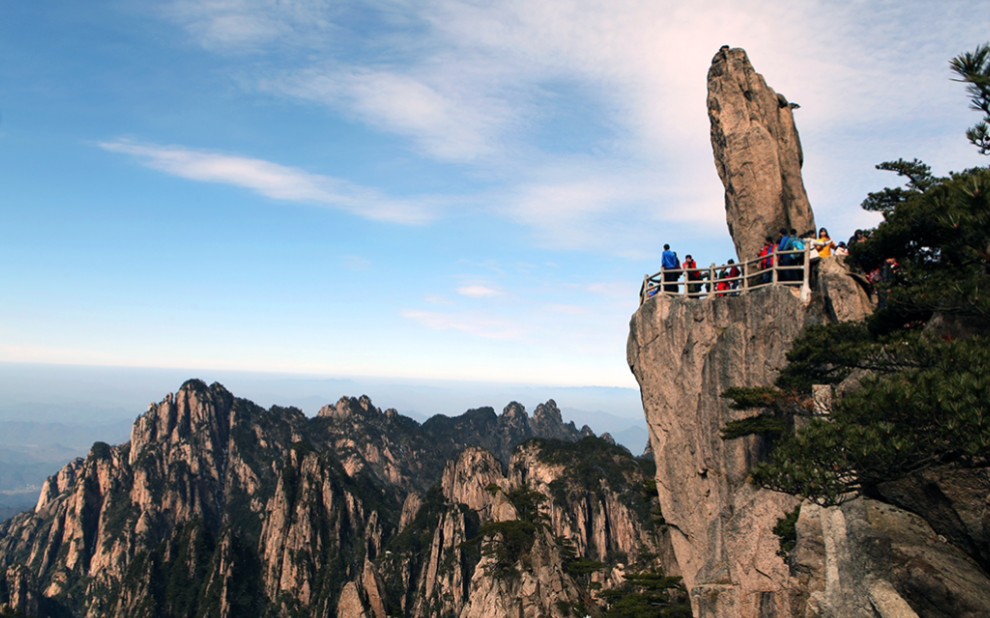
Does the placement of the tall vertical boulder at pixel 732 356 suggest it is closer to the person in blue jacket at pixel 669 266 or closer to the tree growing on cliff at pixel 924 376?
the person in blue jacket at pixel 669 266

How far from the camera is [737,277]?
2514 centimetres

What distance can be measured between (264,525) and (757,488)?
123 metres

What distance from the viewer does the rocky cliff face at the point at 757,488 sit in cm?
1162

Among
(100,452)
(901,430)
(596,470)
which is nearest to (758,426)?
(901,430)

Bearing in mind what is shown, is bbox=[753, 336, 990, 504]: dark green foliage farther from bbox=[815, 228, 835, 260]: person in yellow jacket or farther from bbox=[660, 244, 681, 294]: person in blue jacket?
bbox=[660, 244, 681, 294]: person in blue jacket

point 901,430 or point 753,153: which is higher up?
point 753,153

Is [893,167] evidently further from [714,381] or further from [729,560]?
[729,560]

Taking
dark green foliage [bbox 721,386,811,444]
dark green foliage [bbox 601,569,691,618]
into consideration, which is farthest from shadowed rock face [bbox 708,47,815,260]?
dark green foliage [bbox 601,569,691,618]

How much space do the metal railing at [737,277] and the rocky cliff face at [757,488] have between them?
0.46 metres

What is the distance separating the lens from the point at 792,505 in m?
18.2

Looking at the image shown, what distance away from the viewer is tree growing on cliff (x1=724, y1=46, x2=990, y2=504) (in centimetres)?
977

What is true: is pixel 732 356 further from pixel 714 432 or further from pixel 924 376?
pixel 924 376

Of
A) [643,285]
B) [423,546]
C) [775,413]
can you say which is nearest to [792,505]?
[775,413]

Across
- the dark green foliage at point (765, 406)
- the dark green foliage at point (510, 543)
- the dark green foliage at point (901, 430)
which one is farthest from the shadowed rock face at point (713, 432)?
the dark green foliage at point (510, 543)
